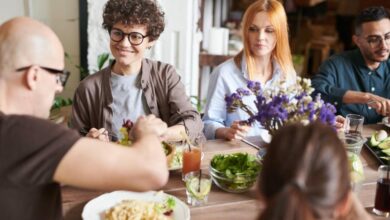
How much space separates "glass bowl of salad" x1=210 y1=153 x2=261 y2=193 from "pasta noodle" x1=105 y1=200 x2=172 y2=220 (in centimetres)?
25

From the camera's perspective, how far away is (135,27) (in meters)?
1.86

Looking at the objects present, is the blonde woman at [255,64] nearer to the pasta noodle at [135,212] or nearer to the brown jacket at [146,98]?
the brown jacket at [146,98]

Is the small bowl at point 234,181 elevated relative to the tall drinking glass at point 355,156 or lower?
lower

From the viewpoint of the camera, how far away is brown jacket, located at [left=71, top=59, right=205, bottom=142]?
1954 millimetres

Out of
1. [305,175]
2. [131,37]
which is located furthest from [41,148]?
[131,37]

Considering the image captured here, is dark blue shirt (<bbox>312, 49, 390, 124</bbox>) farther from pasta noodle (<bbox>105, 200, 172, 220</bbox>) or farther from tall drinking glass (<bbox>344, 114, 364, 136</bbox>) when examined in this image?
pasta noodle (<bbox>105, 200, 172, 220</bbox>)

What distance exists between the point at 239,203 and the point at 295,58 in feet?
12.7

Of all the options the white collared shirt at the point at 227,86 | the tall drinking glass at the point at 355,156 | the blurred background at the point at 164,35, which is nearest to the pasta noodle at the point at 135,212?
the tall drinking glass at the point at 355,156

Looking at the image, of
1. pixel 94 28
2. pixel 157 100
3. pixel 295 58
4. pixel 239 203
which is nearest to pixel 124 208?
pixel 239 203

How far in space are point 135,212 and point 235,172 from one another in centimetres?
39

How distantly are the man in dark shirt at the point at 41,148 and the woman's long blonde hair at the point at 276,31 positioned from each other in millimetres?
1271

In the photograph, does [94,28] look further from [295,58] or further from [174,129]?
[295,58]

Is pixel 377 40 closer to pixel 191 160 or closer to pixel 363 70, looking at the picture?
pixel 363 70

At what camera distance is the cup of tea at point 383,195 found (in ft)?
4.39
